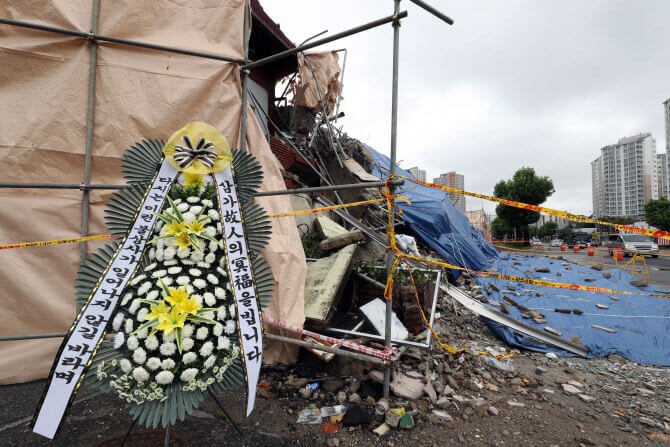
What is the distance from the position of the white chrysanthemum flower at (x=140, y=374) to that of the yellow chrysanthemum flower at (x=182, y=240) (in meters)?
0.76

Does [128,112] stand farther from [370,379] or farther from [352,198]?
[352,198]

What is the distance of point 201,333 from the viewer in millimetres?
1757

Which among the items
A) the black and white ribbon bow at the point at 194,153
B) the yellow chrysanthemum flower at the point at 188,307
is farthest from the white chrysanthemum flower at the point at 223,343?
the black and white ribbon bow at the point at 194,153

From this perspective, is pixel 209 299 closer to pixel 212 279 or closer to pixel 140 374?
pixel 212 279

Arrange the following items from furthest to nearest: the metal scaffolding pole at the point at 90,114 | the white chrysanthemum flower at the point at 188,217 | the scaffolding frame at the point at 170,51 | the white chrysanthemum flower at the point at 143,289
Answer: the metal scaffolding pole at the point at 90,114, the scaffolding frame at the point at 170,51, the white chrysanthemum flower at the point at 188,217, the white chrysanthemum flower at the point at 143,289

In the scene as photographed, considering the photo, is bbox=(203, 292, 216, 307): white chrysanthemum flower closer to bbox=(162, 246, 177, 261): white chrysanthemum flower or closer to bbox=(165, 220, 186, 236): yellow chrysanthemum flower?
bbox=(162, 246, 177, 261): white chrysanthemum flower

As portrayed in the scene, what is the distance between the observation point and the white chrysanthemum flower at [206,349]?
5.69 feet

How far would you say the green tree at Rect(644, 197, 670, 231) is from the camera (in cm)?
2747

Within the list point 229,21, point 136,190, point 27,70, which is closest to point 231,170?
point 136,190

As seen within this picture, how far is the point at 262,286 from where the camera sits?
2.29 m

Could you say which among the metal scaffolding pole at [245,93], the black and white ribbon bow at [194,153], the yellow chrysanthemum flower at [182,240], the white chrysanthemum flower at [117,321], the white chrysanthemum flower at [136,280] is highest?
the metal scaffolding pole at [245,93]

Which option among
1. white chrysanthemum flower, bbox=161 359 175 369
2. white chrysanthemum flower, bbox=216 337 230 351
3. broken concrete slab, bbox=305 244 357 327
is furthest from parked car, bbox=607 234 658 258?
white chrysanthemum flower, bbox=161 359 175 369

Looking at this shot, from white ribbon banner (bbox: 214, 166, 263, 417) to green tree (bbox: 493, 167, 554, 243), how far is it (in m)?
28.0

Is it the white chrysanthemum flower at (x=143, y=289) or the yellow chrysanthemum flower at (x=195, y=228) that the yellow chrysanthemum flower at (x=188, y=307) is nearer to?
the white chrysanthemum flower at (x=143, y=289)
